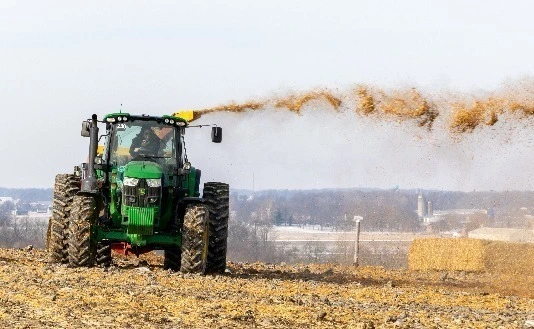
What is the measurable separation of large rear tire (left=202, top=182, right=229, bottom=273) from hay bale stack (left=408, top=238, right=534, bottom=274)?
12853mm

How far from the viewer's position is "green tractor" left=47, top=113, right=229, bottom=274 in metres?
20.1

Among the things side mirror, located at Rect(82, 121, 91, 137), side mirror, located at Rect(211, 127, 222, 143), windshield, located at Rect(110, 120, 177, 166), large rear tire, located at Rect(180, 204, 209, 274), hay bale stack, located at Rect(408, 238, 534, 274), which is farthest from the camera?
hay bale stack, located at Rect(408, 238, 534, 274)

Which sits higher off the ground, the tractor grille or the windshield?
the windshield

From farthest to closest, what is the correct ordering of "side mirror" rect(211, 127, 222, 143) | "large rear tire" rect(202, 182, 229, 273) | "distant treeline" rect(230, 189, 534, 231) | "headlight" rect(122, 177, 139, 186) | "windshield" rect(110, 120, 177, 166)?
"distant treeline" rect(230, 189, 534, 231) < "large rear tire" rect(202, 182, 229, 273) < "windshield" rect(110, 120, 177, 166) < "side mirror" rect(211, 127, 222, 143) < "headlight" rect(122, 177, 139, 186)

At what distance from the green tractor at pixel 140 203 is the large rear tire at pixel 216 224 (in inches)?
0.8

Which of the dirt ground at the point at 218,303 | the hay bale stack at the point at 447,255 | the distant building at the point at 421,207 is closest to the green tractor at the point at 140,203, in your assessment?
the dirt ground at the point at 218,303

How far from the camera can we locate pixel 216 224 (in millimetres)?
21562

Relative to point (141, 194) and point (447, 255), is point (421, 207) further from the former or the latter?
point (141, 194)

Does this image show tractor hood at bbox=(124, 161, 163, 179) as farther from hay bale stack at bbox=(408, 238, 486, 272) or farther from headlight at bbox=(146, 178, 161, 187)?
hay bale stack at bbox=(408, 238, 486, 272)

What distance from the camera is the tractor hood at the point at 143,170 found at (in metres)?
20.3

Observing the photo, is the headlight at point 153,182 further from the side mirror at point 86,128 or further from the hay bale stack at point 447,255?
the hay bale stack at point 447,255

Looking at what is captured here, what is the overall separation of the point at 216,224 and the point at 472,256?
1391 centimetres

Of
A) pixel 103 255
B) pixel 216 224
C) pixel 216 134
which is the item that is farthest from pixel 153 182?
pixel 103 255

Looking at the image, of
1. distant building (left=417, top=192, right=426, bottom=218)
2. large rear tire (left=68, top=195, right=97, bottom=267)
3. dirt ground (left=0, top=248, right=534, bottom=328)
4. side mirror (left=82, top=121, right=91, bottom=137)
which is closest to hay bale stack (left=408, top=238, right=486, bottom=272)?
dirt ground (left=0, top=248, right=534, bottom=328)
